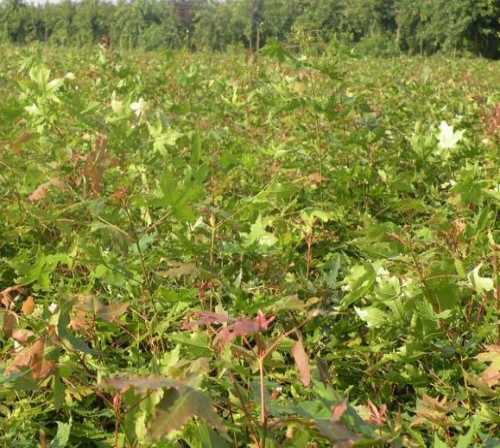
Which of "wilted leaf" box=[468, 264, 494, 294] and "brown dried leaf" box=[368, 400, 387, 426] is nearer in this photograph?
"brown dried leaf" box=[368, 400, 387, 426]

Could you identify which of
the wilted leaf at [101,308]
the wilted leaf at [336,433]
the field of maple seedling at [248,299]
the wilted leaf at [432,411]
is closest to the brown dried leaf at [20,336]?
the field of maple seedling at [248,299]

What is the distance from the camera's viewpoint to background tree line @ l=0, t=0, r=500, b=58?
27703 mm

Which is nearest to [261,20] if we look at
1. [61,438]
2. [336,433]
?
[61,438]

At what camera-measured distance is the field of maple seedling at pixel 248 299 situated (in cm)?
99

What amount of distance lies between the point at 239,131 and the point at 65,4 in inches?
1643

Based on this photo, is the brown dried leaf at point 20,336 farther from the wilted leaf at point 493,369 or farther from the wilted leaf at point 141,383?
the wilted leaf at point 493,369

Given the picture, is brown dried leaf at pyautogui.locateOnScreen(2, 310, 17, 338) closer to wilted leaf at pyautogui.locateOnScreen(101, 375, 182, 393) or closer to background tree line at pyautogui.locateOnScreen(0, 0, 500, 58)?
wilted leaf at pyautogui.locateOnScreen(101, 375, 182, 393)

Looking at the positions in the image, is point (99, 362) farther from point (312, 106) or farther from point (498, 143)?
point (498, 143)

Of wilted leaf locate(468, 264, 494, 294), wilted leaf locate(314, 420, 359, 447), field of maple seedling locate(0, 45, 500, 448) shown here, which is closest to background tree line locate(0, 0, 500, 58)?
field of maple seedling locate(0, 45, 500, 448)

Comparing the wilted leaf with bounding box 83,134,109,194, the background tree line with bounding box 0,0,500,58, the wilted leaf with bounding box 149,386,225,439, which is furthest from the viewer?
the background tree line with bounding box 0,0,500,58

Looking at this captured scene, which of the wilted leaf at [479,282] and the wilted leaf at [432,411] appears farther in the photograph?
the wilted leaf at [479,282]

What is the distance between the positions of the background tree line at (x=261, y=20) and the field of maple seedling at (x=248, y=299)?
56.0 ft

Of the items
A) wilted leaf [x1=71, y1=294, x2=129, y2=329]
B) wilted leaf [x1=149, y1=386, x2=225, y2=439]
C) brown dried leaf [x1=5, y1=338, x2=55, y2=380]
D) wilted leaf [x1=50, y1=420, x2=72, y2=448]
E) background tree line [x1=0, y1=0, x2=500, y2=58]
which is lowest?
background tree line [x1=0, y1=0, x2=500, y2=58]

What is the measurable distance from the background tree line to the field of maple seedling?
17055 millimetres
